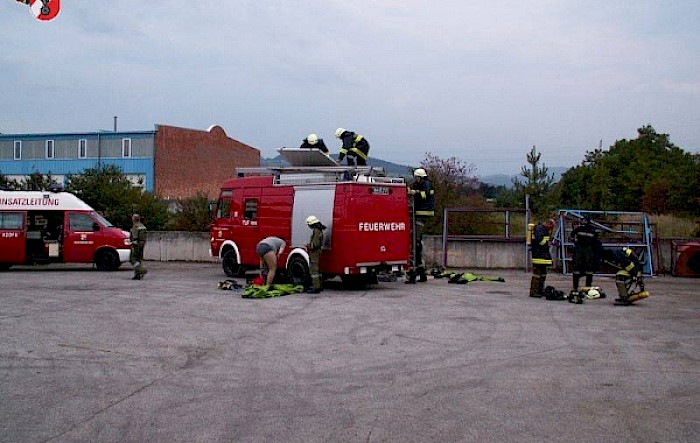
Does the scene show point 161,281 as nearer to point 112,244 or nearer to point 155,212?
point 112,244

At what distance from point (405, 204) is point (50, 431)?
40.9 feet

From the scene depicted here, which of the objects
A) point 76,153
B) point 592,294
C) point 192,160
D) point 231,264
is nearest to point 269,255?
point 231,264

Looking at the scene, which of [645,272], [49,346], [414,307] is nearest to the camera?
[49,346]

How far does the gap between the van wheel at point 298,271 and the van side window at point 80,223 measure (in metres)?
7.90

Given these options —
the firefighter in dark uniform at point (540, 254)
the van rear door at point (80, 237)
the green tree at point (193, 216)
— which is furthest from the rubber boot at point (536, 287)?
the green tree at point (193, 216)

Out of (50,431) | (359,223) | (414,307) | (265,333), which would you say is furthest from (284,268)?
(50,431)

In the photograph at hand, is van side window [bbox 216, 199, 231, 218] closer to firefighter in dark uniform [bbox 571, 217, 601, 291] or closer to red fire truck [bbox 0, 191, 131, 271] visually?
red fire truck [bbox 0, 191, 131, 271]

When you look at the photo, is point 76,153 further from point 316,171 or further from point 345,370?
point 345,370

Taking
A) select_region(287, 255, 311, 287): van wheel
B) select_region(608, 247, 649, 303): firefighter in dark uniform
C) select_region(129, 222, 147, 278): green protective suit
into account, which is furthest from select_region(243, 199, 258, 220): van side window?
select_region(608, 247, 649, 303): firefighter in dark uniform

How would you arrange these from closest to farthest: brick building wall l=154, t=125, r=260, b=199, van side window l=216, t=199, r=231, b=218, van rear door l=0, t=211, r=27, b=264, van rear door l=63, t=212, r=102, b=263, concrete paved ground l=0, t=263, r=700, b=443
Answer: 1. concrete paved ground l=0, t=263, r=700, b=443
2. van side window l=216, t=199, r=231, b=218
3. van rear door l=0, t=211, r=27, b=264
4. van rear door l=63, t=212, r=102, b=263
5. brick building wall l=154, t=125, r=260, b=199

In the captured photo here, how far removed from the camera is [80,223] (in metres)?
22.3

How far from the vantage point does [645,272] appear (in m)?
21.0

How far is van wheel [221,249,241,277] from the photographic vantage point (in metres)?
19.9

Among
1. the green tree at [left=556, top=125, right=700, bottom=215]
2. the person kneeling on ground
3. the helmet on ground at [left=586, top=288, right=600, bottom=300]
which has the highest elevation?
the green tree at [left=556, top=125, right=700, bottom=215]
